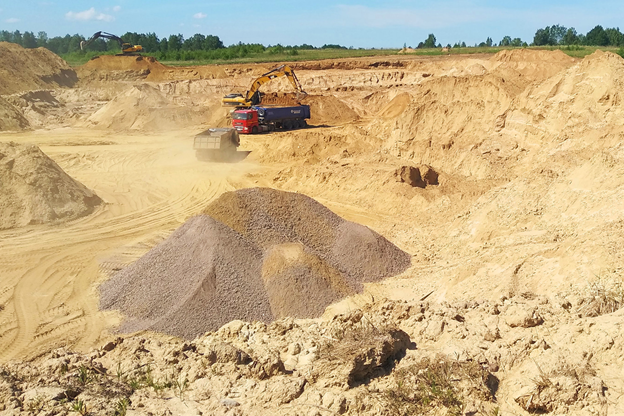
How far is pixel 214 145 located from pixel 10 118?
48.4ft

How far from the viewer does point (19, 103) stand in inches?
1347

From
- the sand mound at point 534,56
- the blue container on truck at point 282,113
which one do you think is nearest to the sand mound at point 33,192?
the blue container on truck at point 282,113

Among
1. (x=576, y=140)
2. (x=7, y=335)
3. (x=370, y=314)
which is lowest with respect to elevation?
(x=7, y=335)

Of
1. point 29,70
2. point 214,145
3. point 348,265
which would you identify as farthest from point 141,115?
point 348,265

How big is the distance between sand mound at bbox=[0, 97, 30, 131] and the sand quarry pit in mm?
5523

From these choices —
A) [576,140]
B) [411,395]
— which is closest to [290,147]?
[576,140]

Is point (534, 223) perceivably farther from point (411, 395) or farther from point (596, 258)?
point (411, 395)

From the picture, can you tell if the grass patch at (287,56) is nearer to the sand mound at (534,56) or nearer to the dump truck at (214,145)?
the sand mound at (534,56)

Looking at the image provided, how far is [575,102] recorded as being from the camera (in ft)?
60.3

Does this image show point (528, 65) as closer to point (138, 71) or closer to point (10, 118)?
point (10, 118)

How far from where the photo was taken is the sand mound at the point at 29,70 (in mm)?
39875

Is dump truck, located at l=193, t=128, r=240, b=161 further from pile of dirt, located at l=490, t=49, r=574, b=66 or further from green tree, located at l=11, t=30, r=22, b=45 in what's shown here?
green tree, located at l=11, t=30, r=22, b=45

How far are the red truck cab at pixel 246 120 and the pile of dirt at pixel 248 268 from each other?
51.9 feet

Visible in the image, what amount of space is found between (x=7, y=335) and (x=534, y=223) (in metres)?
10.9
